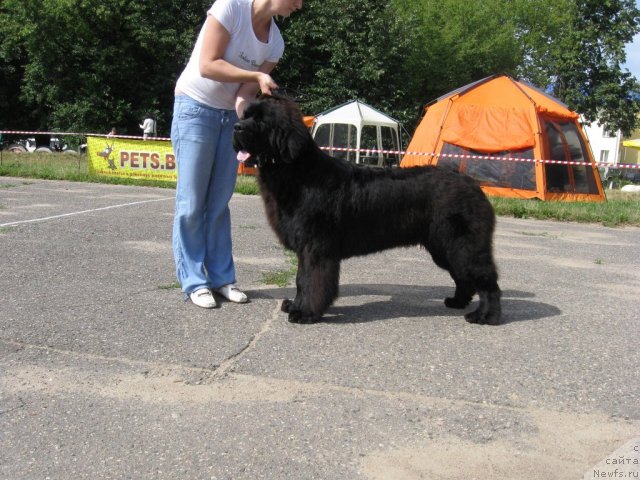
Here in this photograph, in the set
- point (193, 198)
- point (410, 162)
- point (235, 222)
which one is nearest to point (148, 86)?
point (410, 162)

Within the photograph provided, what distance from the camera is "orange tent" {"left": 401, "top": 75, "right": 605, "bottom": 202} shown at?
13445 millimetres

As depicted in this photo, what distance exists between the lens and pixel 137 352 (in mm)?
3363

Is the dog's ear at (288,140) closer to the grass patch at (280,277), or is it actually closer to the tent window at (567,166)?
the grass patch at (280,277)

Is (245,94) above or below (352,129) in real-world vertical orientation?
below

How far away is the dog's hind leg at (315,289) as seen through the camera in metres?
4.00

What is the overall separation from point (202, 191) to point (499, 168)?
10.6 m

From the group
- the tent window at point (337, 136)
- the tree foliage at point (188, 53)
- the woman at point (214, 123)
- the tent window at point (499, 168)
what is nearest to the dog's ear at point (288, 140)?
the woman at point (214, 123)

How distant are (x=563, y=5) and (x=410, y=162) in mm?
36107

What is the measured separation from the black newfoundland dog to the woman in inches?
16.3

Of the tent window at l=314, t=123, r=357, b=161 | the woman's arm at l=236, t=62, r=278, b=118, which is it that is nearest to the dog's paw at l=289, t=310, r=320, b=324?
the woman's arm at l=236, t=62, r=278, b=118

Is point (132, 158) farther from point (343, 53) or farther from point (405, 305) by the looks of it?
point (343, 53)

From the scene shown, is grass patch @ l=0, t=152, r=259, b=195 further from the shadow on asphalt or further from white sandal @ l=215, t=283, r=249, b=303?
white sandal @ l=215, t=283, r=249, b=303

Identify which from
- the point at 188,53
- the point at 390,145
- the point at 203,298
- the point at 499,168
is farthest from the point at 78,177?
the point at 188,53

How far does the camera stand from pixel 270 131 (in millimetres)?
3850
